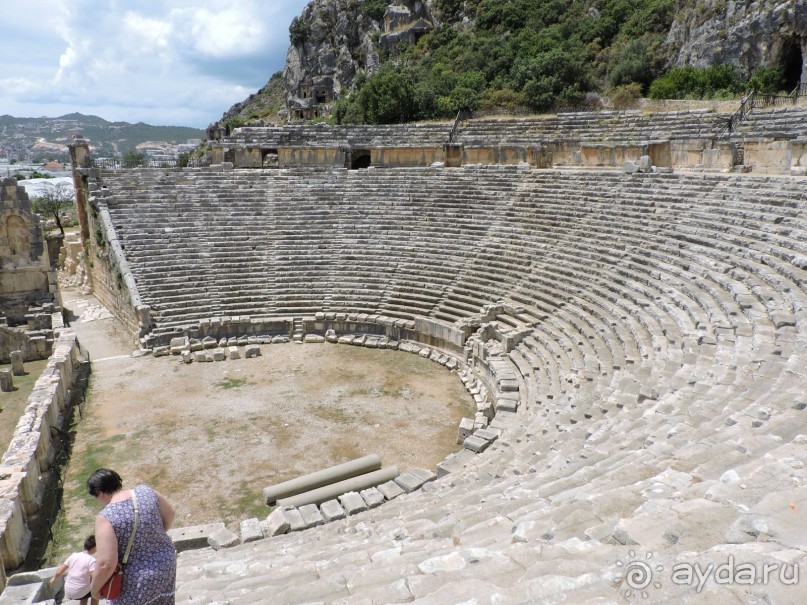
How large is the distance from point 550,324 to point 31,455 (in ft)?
31.6

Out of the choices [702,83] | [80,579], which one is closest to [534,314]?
[80,579]

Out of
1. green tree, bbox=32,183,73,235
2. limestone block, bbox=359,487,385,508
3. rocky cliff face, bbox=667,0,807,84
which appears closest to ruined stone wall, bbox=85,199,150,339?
limestone block, bbox=359,487,385,508

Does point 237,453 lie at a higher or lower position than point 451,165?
lower

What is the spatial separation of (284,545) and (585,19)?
4285cm

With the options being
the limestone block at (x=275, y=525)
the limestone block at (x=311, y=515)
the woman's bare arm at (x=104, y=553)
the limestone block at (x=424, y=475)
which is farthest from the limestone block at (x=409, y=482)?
the woman's bare arm at (x=104, y=553)

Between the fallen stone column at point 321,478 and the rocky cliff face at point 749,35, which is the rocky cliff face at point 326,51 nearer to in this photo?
the rocky cliff face at point 749,35

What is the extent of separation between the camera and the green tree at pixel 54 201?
1360 inches

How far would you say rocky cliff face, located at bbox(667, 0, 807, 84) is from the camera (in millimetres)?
24078

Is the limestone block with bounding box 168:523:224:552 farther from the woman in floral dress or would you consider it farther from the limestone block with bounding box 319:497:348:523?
the woman in floral dress

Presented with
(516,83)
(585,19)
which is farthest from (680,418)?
(585,19)

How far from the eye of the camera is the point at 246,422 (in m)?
10.8

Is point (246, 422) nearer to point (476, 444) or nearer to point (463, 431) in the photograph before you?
point (463, 431)

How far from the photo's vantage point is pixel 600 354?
9977 millimetres

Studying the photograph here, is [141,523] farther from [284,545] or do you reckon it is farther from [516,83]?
[516,83]
